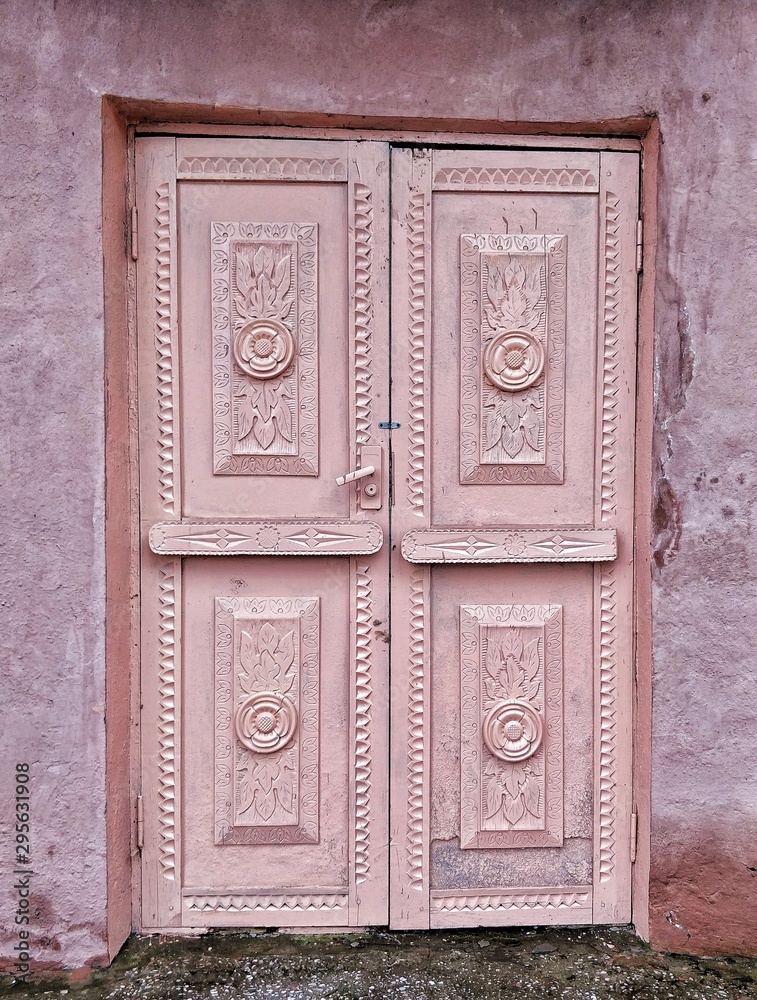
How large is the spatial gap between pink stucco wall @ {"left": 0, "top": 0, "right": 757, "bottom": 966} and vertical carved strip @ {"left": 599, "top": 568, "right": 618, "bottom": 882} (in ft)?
0.48

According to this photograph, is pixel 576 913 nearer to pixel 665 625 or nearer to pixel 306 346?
pixel 665 625

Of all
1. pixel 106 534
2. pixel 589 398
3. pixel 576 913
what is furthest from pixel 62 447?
pixel 576 913

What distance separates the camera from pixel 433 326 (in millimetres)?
2164

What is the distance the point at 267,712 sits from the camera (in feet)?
7.09

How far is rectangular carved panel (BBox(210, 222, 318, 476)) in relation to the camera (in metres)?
2.12

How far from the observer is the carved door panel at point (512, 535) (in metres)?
2.15

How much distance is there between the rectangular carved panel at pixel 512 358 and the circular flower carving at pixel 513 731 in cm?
76

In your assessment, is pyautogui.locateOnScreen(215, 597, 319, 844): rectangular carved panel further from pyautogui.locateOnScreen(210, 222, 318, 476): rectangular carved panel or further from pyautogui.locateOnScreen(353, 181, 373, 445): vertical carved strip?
pyautogui.locateOnScreen(353, 181, 373, 445): vertical carved strip

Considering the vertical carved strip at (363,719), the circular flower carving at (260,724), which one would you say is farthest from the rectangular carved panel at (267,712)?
the vertical carved strip at (363,719)

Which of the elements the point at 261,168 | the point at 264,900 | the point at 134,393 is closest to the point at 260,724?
the point at 264,900

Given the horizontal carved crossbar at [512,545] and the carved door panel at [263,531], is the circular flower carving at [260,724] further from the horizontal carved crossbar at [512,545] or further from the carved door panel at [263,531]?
the horizontal carved crossbar at [512,545]

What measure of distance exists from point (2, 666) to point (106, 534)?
50 centimetres

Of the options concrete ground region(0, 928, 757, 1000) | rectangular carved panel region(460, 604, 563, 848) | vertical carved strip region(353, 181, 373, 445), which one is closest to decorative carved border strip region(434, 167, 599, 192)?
vertical carved strip region(353, 181, 373, 445)

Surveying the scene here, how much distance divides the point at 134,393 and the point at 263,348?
1.45 feet
